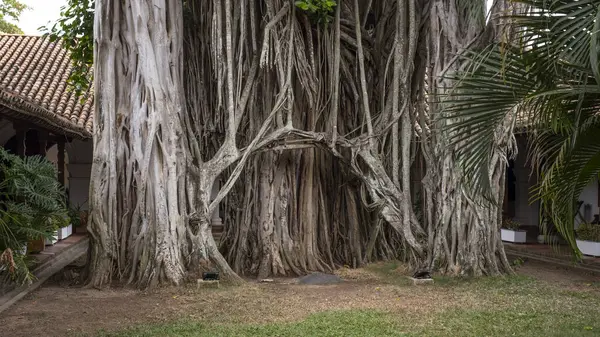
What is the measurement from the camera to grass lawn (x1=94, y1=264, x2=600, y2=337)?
6.42m

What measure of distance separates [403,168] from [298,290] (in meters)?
2.50

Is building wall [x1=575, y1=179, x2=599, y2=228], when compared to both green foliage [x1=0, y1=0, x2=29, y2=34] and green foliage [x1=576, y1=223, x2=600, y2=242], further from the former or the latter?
green foliage [x1=0, y1=0, x2=29, y2=34]

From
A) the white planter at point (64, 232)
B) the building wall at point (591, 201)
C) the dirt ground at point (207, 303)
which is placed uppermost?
the building wall at point (591, 201)

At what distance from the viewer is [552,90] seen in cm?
459

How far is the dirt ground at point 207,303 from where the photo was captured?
700 centimetres

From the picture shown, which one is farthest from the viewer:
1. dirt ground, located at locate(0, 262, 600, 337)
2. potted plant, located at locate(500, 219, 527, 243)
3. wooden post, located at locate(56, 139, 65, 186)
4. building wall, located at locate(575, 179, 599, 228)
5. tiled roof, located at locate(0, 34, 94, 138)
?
wooden post, located at locate(56, 139, 65, 186)

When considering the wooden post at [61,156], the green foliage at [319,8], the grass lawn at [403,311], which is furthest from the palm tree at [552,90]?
the wooden post at [61,156]

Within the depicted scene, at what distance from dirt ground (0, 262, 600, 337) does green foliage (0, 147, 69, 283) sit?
53 cm

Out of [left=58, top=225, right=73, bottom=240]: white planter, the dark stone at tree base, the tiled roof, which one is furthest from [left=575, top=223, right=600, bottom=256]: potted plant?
[left=58, top=225, right=73, bottom=240]: white planter

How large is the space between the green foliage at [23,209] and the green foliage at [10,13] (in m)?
18.9

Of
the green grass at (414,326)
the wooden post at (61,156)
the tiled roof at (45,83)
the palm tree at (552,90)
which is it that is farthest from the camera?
the wooden post at (61,156)

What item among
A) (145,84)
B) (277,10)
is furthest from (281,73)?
(145,84)

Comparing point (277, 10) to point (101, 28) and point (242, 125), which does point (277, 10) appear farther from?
point (101, 28)

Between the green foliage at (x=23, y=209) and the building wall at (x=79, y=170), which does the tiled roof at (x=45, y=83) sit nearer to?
the green foliage at (x=23, y=209)
